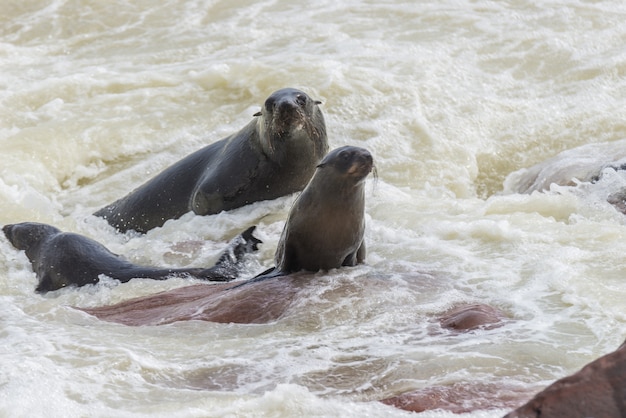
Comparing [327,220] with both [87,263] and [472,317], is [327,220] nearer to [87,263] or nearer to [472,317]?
[472,317]

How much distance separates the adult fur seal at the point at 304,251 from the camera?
249 inches

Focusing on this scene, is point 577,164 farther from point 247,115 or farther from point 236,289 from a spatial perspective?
point 236,289

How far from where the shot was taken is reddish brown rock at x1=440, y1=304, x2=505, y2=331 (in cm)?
561

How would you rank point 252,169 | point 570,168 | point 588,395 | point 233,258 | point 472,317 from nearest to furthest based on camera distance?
point 588,395 < point 472,317 < point 233,258 < point 252,169 < point 570,168

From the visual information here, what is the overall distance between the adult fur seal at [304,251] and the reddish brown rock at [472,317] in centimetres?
98

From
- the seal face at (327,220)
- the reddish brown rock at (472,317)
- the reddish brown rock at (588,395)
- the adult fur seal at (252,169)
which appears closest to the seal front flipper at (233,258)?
the seal face at (327,220)

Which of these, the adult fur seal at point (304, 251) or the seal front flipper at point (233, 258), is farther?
the seal front flipper at point (233, 258)

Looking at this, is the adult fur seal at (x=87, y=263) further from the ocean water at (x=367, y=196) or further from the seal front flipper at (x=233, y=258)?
the ocean water at (x=367, y=196)

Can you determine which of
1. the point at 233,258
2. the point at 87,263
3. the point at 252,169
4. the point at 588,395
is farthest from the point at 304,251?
the point at 588,395

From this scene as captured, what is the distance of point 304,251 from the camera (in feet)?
22.1

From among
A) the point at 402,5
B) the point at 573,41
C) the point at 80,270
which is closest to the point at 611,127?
the point at 573,41

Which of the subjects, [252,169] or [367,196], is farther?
[367,196]

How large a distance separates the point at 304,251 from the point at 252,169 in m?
2.51

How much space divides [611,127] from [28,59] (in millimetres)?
7727
